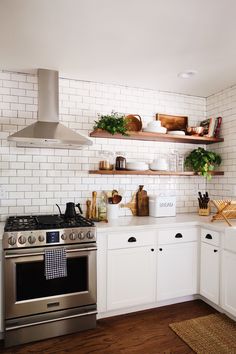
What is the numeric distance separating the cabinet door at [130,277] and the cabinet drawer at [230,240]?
27.8 inches

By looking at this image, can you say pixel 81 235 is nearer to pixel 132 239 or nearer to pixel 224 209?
pixel 132 239

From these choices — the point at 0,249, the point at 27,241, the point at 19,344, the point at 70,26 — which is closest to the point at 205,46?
the point at 70,26

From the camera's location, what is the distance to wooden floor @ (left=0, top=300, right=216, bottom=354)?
2133 millimetres

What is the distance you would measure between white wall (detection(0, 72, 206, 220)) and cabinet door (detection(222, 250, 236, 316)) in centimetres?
110

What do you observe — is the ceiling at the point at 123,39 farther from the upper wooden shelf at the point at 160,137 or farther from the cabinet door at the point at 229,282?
the cabinet door at the point at 229,282

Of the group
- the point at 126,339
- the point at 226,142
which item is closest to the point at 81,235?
the point at 126,339

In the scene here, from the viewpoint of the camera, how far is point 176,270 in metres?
2.81

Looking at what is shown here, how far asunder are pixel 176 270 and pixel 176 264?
6cm

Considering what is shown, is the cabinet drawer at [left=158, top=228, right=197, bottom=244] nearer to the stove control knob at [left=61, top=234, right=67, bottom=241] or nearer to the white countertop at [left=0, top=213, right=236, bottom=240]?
the white countertop at [left=0, top=213, right=236, bottom=240]

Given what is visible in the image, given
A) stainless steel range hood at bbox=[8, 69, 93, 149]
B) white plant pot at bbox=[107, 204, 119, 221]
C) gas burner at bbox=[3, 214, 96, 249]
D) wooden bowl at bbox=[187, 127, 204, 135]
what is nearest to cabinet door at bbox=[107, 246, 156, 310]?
gas burner at bbox=[3, 214, 96, 249]

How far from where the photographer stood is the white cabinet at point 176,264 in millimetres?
2746

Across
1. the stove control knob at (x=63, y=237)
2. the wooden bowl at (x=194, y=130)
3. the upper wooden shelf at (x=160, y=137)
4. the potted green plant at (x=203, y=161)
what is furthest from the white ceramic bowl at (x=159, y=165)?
the stove control knob at (x=63, y=237)

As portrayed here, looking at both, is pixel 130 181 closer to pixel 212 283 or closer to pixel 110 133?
pixel 110 133

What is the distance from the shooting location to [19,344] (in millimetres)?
2217
